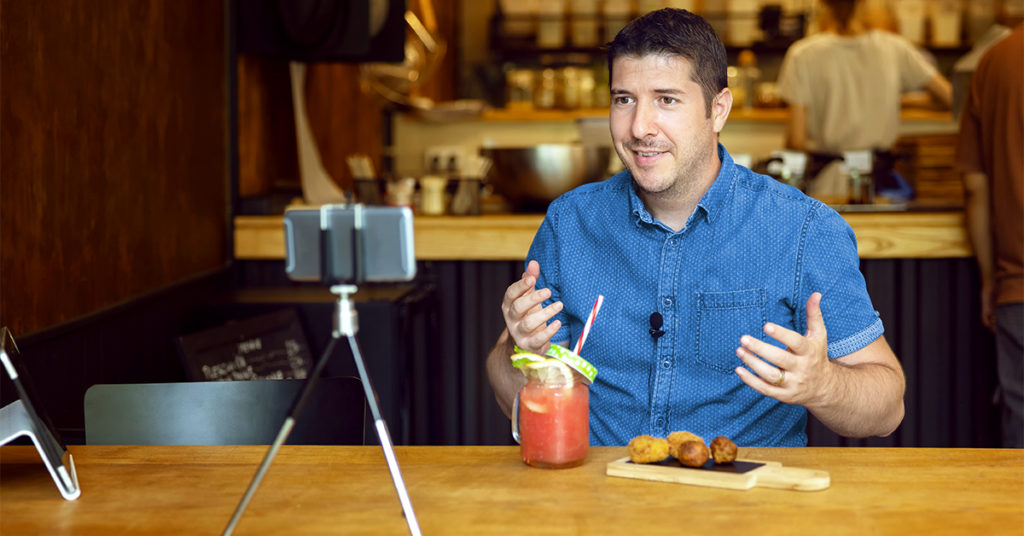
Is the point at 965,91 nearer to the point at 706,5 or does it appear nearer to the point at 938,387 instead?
the point at 938,387

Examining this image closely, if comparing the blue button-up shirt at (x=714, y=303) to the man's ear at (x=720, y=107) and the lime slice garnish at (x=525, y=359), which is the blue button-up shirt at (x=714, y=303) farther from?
the lime slice garnish at (x=525, y=359)

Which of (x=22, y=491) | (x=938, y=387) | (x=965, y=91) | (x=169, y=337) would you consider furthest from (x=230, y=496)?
(x=965, y=91)

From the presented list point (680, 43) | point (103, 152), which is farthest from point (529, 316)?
point (103, 152)

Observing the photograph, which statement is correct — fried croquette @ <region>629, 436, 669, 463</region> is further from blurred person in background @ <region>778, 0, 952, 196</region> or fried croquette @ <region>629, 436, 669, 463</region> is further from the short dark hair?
blurred person in background @ <region>778, 0, 952, 196</region>

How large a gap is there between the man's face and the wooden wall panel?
3.11 ft

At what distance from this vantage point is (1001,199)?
2.74m

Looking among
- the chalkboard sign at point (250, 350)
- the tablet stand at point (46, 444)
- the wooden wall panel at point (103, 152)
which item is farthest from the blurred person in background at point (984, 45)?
the tablet stand at point (46, 444)

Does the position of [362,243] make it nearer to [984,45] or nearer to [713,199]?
[713,199]

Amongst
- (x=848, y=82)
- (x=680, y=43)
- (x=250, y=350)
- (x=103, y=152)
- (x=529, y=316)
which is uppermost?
(x=848, y=82)

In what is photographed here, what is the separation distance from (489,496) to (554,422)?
13cm

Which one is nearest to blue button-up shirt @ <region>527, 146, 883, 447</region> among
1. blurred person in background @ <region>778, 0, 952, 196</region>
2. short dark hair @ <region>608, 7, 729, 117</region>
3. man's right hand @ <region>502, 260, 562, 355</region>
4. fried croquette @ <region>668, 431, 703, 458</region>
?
short dark hair @ <region>608, 7, 729, 117</region>

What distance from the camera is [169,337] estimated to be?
7.88 ft

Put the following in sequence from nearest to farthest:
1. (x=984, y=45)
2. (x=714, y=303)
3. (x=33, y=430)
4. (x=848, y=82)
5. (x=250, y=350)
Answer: (x=33, y=430) < (x=714, y=303) < (x=250, y=350) < (x=984, y=45) < (x=848, y=82)

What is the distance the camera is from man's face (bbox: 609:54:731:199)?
1.62 m
